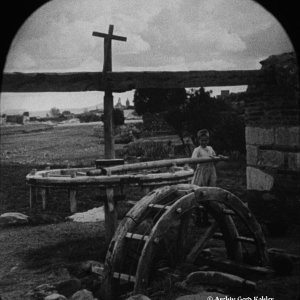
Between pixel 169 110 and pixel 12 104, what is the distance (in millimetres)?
3822

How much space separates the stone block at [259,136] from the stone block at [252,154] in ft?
0.30

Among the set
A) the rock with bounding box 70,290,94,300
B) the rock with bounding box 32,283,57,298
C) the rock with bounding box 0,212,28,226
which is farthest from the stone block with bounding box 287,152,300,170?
the rock with bounding box 0,212,28,226

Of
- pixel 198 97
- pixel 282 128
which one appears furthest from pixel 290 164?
pixel 198 97

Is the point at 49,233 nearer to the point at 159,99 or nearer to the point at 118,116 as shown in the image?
the point at 118,116

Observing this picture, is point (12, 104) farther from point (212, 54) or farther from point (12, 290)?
point (212, 54)

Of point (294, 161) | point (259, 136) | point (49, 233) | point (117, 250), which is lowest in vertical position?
point (49, 233)

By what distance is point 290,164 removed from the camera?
696 centimetres

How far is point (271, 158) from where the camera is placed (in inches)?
287

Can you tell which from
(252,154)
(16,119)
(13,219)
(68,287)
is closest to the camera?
(68,287)

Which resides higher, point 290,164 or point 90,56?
point 90,56

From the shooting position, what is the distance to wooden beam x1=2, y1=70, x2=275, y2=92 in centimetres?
493

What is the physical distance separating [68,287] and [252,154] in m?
4.39

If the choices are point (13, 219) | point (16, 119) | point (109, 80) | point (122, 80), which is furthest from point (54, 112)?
point (13, 219)

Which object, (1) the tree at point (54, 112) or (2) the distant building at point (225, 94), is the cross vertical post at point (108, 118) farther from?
(2) the distant building at point (225, 94)
